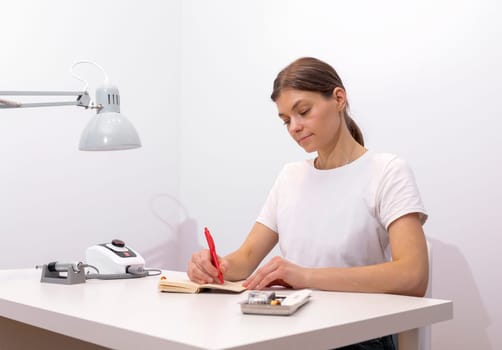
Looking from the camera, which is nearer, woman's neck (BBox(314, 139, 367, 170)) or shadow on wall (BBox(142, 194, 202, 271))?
woman's neck (BBox(314, 139, 367, 170))

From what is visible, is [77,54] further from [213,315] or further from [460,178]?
[213,315]

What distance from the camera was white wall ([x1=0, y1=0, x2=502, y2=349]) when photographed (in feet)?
6.98

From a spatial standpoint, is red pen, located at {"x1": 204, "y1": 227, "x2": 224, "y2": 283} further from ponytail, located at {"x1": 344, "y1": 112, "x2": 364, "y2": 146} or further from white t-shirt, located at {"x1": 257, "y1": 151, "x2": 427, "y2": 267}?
ponytail, located at {"x1": 344, "y1": 112, "x2": 364, "y2": 146}

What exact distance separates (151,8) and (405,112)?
4.97ft

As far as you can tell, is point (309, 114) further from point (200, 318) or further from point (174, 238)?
point (174, 238)

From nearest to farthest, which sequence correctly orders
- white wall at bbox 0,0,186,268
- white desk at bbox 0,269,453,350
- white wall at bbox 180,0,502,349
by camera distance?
white desk at bbox 0,269,453,350
white wall at bbox 180,0,502,349
white wall at bbox 0,0,186,268

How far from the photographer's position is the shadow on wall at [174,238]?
10.4 feet

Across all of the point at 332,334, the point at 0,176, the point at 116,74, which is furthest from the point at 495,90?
the point at 0,176

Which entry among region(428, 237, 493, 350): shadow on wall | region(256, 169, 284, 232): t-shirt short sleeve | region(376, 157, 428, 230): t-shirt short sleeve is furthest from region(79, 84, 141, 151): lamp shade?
region(428, 237, 493, 350): shadow on wall

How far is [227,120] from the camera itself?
3051 millimetres

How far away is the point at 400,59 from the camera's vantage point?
7.68ft

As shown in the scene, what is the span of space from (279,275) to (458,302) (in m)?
1.09

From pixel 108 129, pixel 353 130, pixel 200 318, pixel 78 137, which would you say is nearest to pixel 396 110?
pixel 353 130

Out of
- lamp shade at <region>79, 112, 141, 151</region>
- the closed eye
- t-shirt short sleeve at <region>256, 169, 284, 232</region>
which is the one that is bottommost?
t-shirt short sleeve at <region>256, 169, 284, 232</region>
